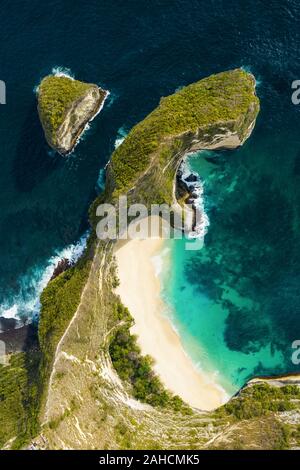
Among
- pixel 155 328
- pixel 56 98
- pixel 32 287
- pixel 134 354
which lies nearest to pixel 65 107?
pixel 56 98

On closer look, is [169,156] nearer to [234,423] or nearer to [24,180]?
[24,180]

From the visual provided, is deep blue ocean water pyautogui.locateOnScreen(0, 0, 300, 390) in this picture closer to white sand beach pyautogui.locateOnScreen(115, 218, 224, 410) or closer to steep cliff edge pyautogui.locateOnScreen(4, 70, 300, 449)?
white sand beach pyautogui.locateOnScreen(115, 218, 224, 410)

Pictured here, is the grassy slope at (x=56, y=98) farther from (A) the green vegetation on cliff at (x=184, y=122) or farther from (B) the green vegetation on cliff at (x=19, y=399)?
(B) the green vegetation on cliff at (x=19, y=399)

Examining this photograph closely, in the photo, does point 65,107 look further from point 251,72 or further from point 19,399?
point 19,399

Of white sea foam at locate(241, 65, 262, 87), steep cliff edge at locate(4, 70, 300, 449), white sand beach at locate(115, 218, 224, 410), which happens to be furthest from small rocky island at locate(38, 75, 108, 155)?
white sea foam at locate(241, 65, 262, 87)

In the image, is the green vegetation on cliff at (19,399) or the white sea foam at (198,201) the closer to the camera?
the green vegetation on cliff at (19,399)

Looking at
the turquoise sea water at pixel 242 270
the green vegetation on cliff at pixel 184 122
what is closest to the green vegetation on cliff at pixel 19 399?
the turquoise sea water at pixel 242 270
